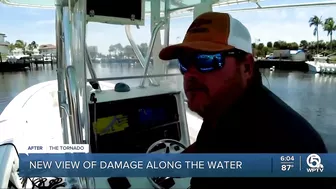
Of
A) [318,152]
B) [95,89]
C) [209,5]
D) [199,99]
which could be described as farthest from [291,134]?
[209,5]

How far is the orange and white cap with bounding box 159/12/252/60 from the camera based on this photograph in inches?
34.7

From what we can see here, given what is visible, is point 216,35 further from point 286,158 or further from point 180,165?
point 180,165

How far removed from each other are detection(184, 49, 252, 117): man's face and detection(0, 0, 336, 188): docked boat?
2.59ft

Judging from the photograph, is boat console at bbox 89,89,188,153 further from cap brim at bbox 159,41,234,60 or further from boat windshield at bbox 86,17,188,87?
cap brim at bbox 159,41,234,60

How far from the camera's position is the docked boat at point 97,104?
156cm

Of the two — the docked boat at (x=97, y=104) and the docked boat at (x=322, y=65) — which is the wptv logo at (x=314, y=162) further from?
the docked boat at (x=322, y=65)

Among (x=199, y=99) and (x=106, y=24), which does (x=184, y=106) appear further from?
(x=199, y=99)

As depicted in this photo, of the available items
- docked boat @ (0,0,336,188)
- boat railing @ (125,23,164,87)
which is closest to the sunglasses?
docked boat @ (0,0,336,188)

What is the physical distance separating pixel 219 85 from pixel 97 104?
1.33m

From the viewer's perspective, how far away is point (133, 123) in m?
2.21

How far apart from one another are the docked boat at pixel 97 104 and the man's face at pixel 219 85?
79 cm

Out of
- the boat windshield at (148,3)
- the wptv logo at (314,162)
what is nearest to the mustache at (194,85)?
the wptv logo at (314,162)

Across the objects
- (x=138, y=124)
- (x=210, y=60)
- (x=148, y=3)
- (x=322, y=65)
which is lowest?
(x=138, y=124)

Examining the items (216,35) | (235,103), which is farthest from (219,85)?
(216,35)
